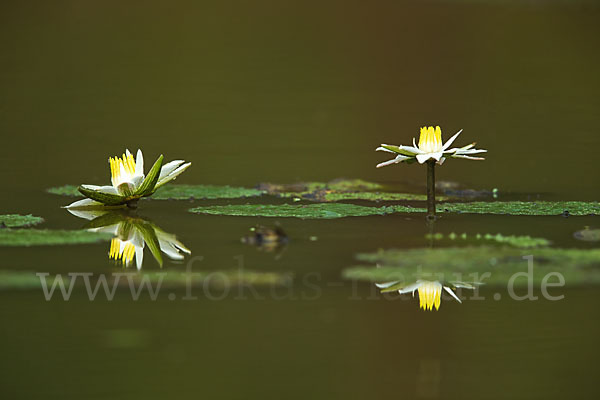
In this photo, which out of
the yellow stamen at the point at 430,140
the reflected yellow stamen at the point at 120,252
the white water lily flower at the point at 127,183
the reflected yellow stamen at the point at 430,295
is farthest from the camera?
the white water lily flower at the point at 127,183

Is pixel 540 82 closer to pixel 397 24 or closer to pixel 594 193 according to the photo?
pixel 397 24

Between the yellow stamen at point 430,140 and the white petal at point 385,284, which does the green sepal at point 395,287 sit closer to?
the white petal at point 385,284

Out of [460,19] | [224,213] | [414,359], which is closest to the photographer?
[414,359]

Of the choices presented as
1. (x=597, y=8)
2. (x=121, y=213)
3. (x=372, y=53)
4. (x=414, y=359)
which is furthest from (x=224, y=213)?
(x=597, y=8)

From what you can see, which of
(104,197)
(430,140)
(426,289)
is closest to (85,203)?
(104,197)

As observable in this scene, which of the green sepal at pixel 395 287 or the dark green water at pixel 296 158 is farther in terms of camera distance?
the green sepal at pixel 395 287

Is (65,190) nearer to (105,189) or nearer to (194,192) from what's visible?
(194,192)

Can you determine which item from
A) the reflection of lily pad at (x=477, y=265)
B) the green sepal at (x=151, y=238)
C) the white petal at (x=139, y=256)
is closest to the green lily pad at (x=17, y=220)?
the green sepal at (x=151, y=238)
